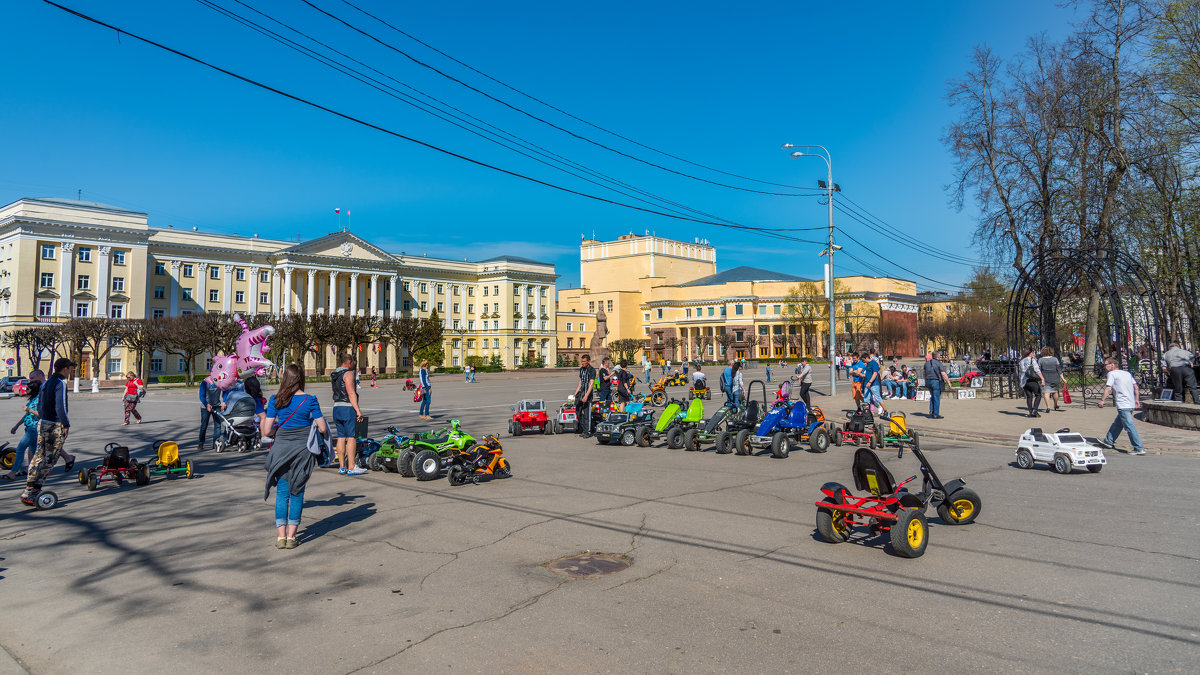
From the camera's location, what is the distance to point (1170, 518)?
784 cm

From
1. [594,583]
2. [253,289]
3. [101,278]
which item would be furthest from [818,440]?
[253,289]

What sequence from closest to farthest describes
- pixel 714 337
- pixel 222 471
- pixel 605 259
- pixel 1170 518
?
pixel 1170 518
pixel 222 471
pixel 714 337
pixel 605 259

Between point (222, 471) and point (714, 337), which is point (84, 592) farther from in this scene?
point (714, 337)

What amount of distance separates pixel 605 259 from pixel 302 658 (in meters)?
124

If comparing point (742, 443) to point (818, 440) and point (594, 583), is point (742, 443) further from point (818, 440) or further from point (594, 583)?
point (594, 583)

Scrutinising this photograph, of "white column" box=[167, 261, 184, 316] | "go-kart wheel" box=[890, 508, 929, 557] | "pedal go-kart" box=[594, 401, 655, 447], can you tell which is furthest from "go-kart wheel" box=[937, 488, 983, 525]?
"white column" box=[167, 261, 184, 316]

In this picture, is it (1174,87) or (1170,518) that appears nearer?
(1170,518)

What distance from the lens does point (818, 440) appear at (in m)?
13.8

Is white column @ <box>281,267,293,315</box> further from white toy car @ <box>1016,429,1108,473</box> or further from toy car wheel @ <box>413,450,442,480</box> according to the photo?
white toy car @ <box>1016,429,1108,473</box>

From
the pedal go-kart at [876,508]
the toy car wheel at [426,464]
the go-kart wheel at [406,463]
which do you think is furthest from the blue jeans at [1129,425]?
the go-kart wheel at [406,463]

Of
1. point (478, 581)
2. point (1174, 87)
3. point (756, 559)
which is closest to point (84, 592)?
point (478, 581)

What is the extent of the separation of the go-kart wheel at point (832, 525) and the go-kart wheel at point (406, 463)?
259 inches

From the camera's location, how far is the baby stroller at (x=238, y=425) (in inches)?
588

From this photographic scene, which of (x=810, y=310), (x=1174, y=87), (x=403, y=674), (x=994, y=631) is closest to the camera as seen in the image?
(x=403, y=674)
